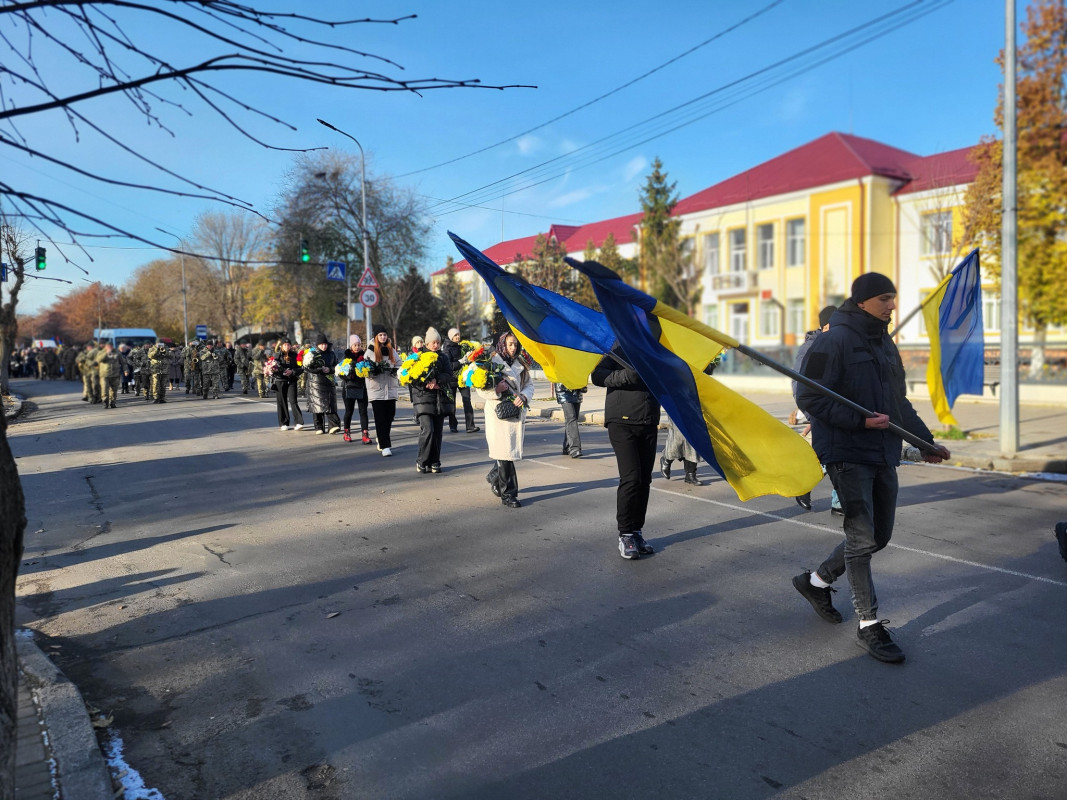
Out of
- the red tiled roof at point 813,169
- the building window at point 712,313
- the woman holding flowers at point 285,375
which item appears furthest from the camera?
the building window at point 712,313

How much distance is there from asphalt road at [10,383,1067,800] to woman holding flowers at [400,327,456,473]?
1.54 meters

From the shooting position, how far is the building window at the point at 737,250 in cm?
3928

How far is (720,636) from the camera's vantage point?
15.6 ft

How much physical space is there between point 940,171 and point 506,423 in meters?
30.8

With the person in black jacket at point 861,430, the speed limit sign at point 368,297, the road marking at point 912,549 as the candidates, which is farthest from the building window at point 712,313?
the person in black jacket at point 861,430

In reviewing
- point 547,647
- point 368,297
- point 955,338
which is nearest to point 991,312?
point 368,297

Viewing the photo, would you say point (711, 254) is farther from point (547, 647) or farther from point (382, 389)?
point (547, 647)

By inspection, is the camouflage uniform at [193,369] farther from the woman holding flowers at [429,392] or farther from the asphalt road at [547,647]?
the asphalt road at [547,647]

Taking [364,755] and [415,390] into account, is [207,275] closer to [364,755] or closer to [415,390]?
[415,390]

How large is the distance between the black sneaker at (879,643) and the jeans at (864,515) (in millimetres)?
70

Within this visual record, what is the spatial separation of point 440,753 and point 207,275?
68844 mm

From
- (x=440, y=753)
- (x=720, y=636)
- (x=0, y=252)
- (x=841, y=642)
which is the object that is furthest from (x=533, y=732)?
(x=0, y=252)

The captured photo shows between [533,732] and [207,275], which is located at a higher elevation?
[207,275]

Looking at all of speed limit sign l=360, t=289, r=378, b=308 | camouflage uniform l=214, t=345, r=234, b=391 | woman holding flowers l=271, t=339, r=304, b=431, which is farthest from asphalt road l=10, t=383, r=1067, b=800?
camouflage uniform l=214, t=345, r=234, b=391
